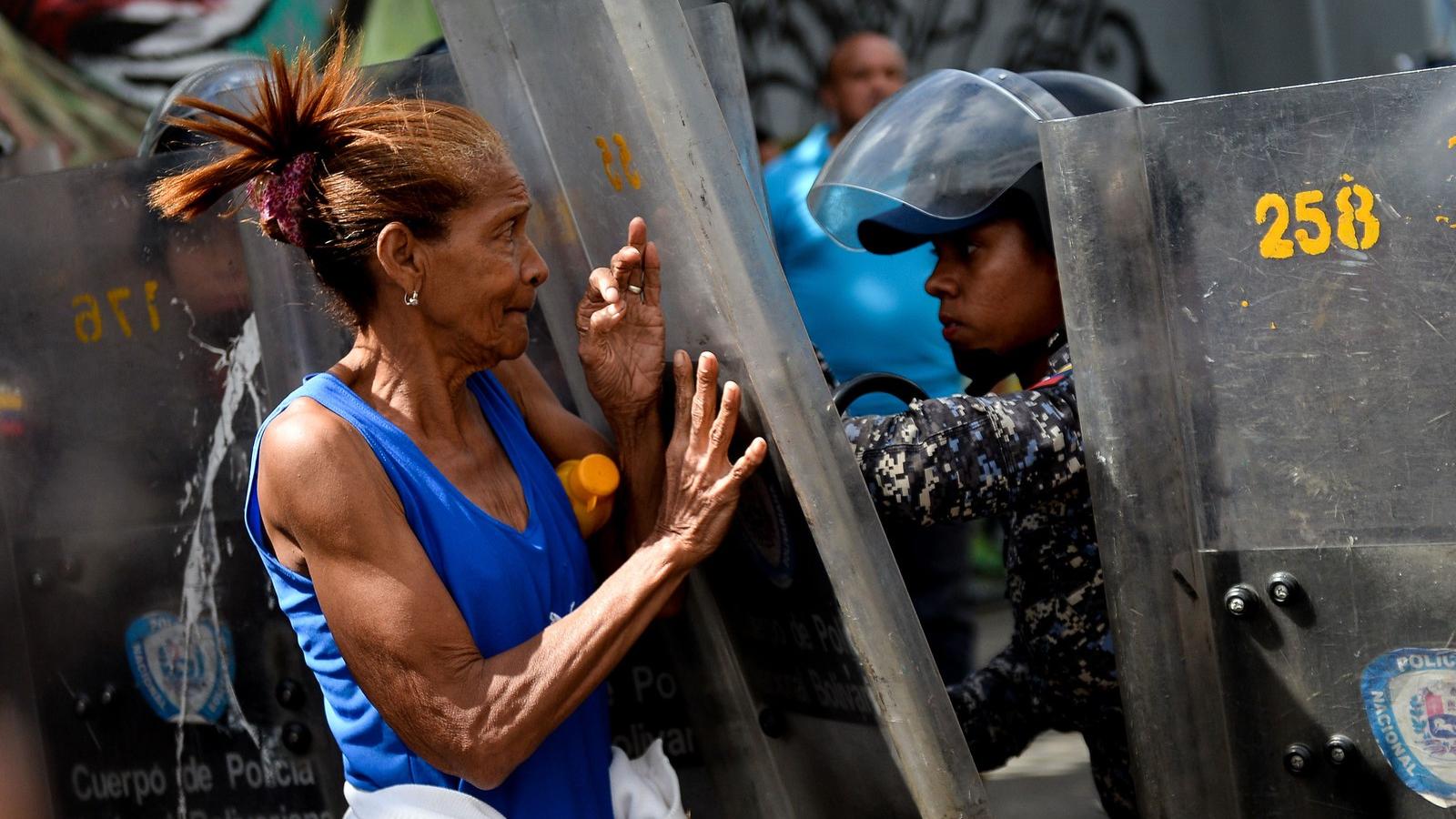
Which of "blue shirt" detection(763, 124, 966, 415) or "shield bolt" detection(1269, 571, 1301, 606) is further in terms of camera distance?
"blue shirt" detection(763, 124, 966, 415)

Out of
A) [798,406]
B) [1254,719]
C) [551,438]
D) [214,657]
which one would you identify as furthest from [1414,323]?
[214,657]

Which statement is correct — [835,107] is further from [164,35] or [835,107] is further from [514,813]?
[514,813]

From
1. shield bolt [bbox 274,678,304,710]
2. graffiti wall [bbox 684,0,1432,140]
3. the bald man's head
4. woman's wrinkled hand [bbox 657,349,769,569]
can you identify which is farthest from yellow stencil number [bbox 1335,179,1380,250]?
graffiti wall [bbox 684,0,1432,140]

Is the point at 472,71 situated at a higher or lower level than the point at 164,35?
lower

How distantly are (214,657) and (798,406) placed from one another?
121 cm

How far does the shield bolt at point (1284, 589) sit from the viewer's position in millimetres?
1745

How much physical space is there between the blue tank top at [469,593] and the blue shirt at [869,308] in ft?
5.89

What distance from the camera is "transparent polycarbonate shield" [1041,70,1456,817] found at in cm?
166

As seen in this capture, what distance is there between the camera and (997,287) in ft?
6.91

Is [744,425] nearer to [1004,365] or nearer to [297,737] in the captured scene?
[1004,365]

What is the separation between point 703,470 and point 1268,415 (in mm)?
692

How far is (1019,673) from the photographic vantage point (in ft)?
7.96

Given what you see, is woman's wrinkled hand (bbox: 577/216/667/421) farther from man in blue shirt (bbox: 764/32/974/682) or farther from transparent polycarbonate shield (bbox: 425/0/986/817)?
man in blue shirt (bbox: 764/32/974/682)

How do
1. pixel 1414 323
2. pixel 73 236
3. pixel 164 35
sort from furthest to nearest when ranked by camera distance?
pixel 164 35 → pixel 73 236 → pixel 1414 323
